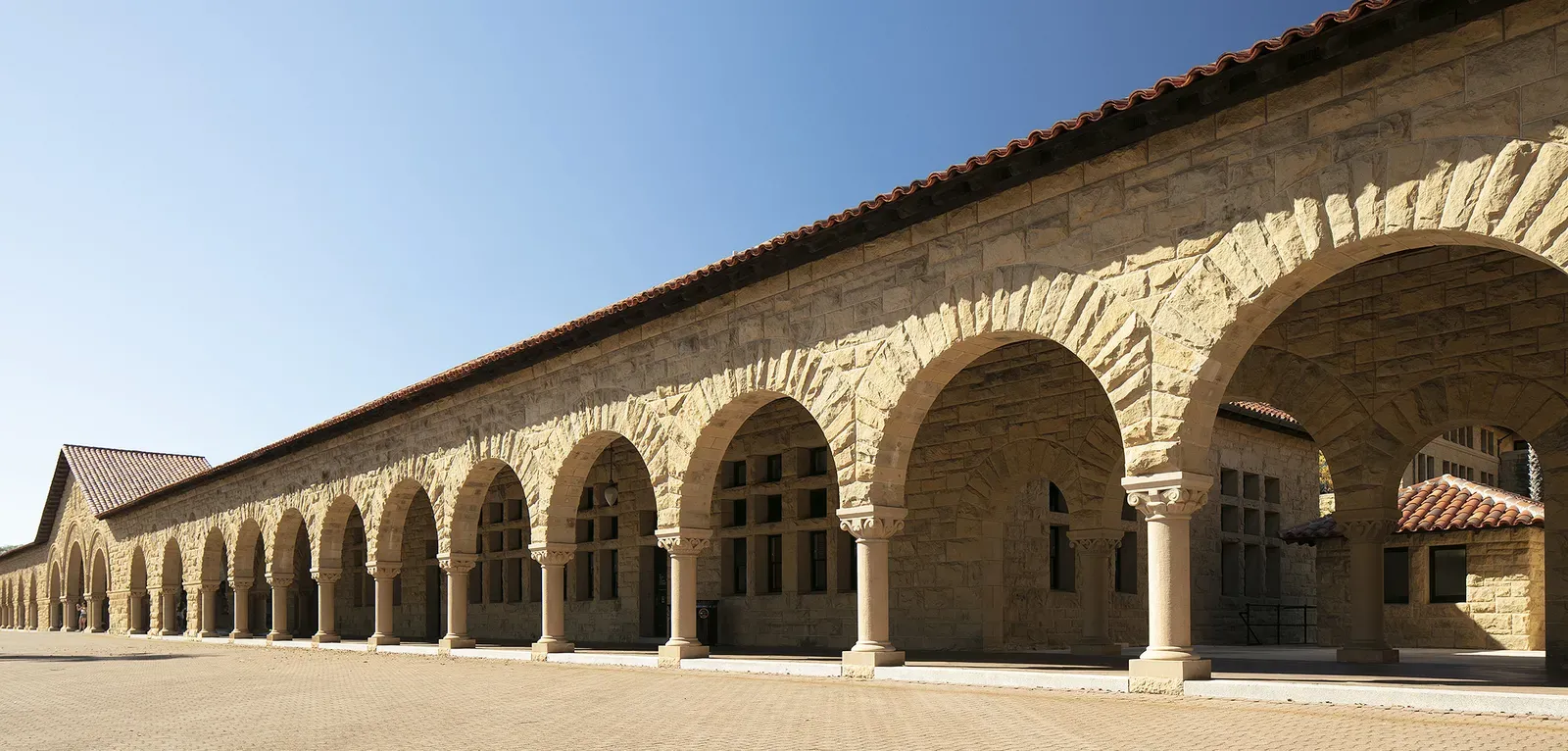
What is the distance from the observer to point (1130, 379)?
35.8 feet

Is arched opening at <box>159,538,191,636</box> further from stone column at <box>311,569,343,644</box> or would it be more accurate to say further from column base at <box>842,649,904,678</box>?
column base at <box>842,649,904,678</box>

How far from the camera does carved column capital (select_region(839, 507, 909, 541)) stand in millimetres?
13578

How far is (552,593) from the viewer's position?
19672mm

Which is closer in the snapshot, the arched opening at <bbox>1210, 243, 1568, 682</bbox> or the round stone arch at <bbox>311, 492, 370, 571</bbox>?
the arched opening at <bbox>1210, 243, 1568, 682</bbox>

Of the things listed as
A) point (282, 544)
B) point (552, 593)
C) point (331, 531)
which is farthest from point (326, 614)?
point (552, 593)

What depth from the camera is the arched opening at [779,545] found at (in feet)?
65.4

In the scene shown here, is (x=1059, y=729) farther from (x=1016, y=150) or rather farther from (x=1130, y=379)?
(x=1016, y=150)

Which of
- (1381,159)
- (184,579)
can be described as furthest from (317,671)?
(184,579)

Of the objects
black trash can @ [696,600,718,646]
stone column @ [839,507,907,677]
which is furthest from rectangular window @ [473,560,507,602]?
stone column @ [839,507,907,677]

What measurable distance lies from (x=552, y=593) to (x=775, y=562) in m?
3.83

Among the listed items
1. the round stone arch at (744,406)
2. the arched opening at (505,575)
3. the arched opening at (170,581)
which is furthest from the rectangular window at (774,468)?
the arched opening at (170,581)

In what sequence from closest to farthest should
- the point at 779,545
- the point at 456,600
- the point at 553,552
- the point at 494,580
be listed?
the point at 553,552
the point at 779,545
the point at 456,600
the point at 494,580

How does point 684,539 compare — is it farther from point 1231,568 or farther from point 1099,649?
point 1231,568

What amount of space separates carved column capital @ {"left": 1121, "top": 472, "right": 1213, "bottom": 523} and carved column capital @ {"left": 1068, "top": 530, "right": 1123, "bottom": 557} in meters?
6.98
